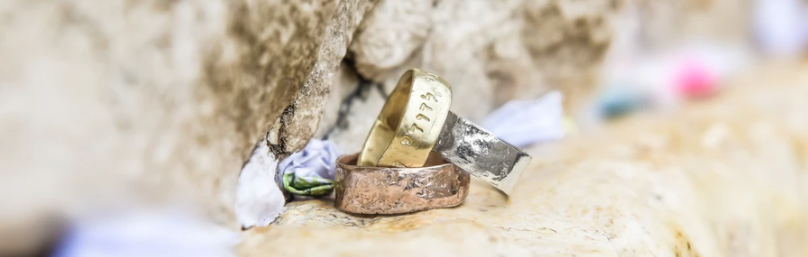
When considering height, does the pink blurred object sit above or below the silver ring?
above

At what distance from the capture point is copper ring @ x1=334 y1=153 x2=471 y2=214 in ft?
4.06

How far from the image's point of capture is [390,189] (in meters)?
1.24

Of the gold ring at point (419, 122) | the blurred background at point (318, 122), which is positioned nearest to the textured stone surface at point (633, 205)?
the blurred background at point (318, 122)

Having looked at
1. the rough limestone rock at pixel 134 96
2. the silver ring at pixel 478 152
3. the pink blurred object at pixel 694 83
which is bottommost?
the rough limestone rock at pixel 134 96

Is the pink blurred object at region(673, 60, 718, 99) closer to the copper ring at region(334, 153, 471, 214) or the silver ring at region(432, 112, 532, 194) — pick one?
the silver ring at region(432, 112, 532, 194)

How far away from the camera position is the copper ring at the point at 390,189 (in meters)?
1.24

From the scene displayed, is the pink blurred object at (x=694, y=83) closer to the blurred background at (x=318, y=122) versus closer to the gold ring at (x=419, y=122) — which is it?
the blurred background at (x=318, y=122)

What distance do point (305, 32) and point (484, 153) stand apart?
49 cm

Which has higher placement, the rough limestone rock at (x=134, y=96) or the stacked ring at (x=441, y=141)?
the stacked ring at (x=441, y=141)

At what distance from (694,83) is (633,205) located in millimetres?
2182

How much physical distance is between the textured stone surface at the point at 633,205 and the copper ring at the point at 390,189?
0.09ft

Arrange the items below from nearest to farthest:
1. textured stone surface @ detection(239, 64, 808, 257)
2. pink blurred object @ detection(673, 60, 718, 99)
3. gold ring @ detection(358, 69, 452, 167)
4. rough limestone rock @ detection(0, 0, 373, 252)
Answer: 1. rough limestone rock @ detection(0, 0, 373, 252)
2. textured stone surface @ detection(239, 64, 808, 257)
3. gold ring @ detection(358, 69, 452, 167)
4. pink blurred object @ detection(673, 60, 718, 99)

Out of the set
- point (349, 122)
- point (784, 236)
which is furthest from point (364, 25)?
point (784, 236)

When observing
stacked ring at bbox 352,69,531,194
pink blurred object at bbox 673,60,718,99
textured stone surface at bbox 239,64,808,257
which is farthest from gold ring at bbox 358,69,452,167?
pink blurred object at bbox 673,60,718,99
